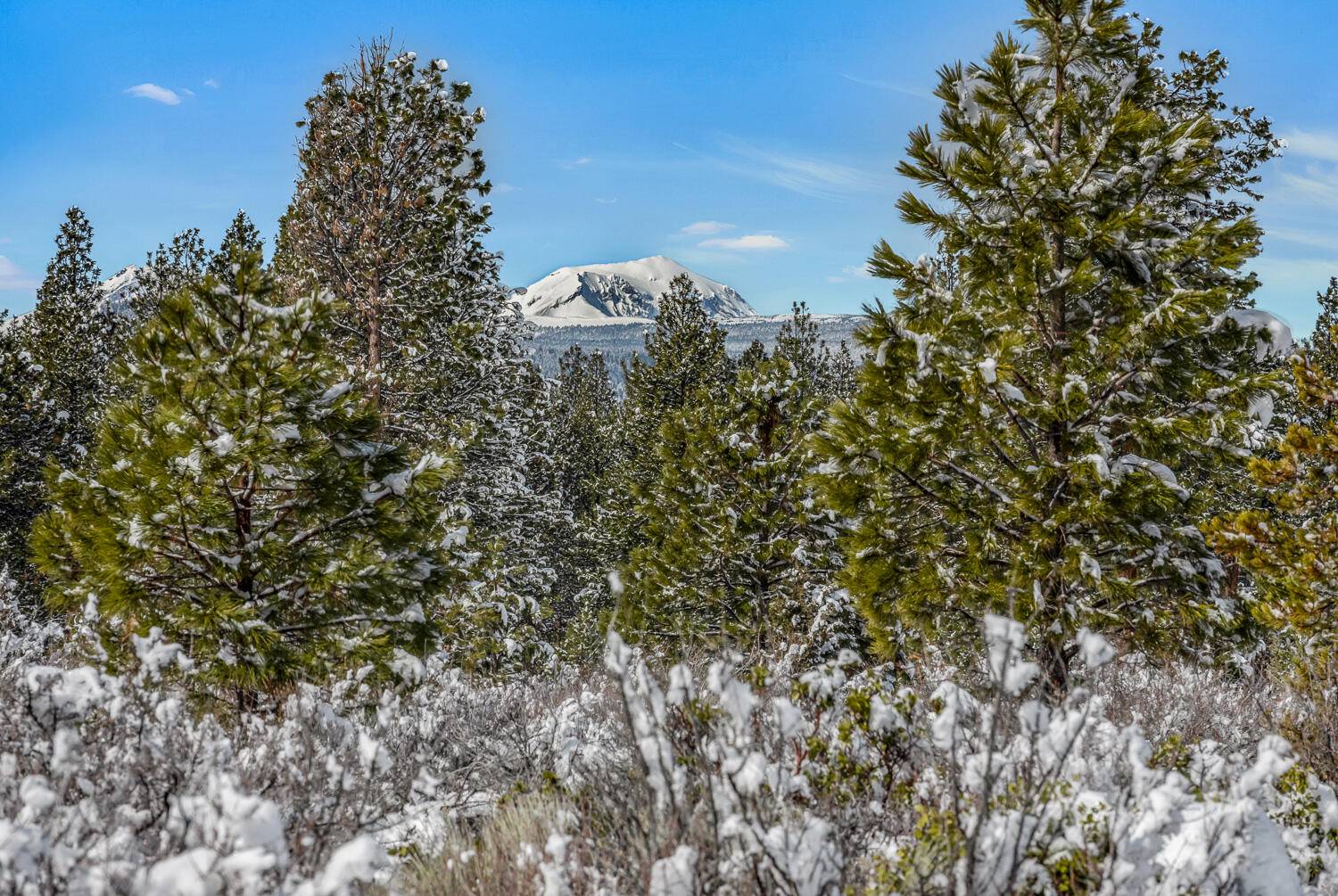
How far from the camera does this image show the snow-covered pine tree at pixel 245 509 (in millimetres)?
5488

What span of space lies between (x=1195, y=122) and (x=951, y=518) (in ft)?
12.6

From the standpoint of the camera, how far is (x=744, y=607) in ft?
42.1

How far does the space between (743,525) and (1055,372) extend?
6731 millimetres

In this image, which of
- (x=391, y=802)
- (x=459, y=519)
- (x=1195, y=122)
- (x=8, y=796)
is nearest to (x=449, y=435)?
(x=459, y=519)

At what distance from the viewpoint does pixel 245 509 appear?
591cm

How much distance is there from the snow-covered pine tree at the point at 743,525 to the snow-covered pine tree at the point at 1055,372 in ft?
16.3

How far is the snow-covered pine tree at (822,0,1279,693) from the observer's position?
20.7 feet

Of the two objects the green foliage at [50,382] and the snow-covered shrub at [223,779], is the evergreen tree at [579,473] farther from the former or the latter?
the snow-covered shrub at [223,779]

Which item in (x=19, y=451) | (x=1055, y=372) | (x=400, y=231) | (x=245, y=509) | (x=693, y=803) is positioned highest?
(x=400, y=231)

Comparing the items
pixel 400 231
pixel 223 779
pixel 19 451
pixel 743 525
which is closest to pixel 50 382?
pixel 19 451

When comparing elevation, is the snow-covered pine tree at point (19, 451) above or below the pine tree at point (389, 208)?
below

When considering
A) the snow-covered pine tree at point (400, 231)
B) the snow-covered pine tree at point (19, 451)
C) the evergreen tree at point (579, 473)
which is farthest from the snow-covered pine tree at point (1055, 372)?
the snow-covered pine tree at point (19, 451)

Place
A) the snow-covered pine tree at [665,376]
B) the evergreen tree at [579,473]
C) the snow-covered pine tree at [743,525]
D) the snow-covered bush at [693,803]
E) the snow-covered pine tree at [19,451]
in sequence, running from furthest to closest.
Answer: the evergreen tree at [579,473] < the snow-covered pine tree at [665,376] < the snow-covered pine tree at [19,451] < the snow-covered pine tree at [743,525] < the snow-covered bush at [693,803]

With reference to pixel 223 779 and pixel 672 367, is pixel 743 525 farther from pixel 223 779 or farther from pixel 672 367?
pixel 223 779
